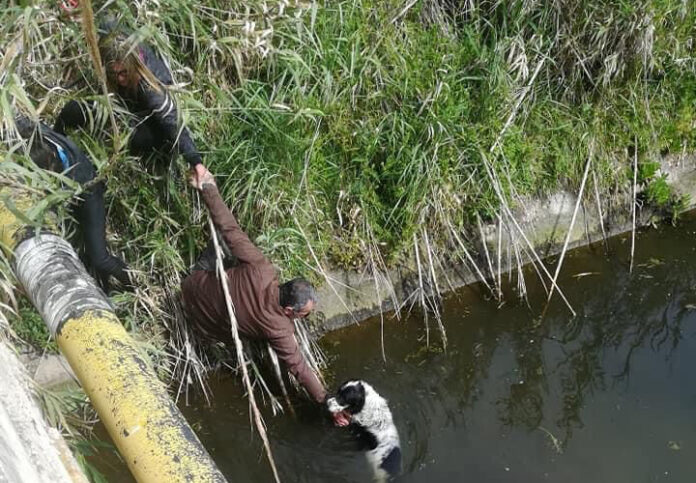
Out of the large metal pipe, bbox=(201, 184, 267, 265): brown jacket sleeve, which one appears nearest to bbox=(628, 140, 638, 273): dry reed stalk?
bbox=(201, 184, 267, 265): brown jacket sleeve

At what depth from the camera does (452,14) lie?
5824mm

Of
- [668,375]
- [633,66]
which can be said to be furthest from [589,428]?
[633,66]

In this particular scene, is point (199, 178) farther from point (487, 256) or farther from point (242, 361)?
point (487, 256)

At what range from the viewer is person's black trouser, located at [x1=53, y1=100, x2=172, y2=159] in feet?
13.6


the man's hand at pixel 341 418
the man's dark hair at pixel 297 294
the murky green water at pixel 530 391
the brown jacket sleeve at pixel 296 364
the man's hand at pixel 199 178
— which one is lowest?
the murky green water at pixel 530 391

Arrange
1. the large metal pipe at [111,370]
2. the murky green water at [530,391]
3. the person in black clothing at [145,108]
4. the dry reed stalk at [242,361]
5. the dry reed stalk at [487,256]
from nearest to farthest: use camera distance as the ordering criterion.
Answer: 1. the large metal pipe at [111,370]
2. the dry reed stalk at [242,361]
3. the person in black clothing at [145,108]
4. the murky green water at [530,391]
5. the dry reed stalk at [487,256]

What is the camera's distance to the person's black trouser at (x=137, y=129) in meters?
4.14

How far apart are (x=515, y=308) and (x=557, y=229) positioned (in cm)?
90

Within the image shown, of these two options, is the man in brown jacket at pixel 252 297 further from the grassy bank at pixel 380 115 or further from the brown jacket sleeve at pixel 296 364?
the grassy bank at pixel 380 115

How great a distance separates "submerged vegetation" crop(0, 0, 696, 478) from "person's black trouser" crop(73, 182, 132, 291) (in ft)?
0.44

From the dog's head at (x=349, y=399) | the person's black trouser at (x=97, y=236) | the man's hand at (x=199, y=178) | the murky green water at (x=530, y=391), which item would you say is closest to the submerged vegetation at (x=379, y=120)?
the person's black trouser at (x=97, y=236)

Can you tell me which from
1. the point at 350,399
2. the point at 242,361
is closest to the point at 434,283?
the point at 350,399

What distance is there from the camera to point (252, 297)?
4.22 m

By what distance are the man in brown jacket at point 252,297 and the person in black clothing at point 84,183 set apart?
0.53 meters
